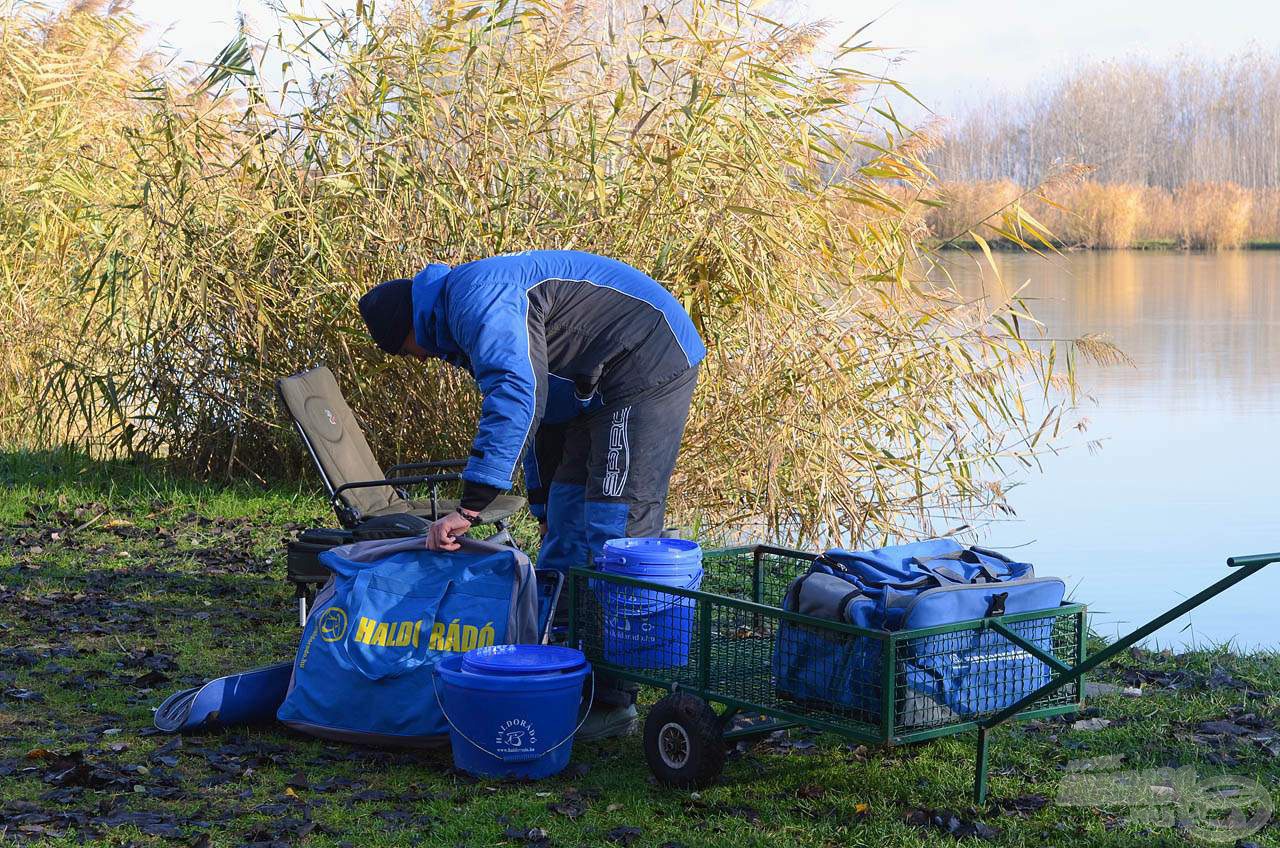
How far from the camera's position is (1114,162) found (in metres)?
39.1

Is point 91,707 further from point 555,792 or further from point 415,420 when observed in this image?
point 415,420

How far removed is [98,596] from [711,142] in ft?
12.4

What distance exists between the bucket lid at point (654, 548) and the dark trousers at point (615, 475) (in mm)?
127

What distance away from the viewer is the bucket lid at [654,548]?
414 centimetres

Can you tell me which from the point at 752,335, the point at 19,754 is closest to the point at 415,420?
the point at 752,335

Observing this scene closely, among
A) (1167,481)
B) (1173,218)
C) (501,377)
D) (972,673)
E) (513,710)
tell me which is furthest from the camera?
(1173,218)

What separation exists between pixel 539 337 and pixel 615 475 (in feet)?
1.69

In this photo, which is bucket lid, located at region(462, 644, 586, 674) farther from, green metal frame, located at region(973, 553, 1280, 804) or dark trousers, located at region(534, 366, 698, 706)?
green metal frame, located at region(973, 553, 1280, 804)

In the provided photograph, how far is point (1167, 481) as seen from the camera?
10.1 metres

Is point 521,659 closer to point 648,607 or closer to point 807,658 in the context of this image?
point 648,607

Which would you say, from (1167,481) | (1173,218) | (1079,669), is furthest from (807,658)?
(1173,218)

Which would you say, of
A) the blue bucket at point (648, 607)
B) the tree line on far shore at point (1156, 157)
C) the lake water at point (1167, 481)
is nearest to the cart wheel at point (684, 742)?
the blue bucket at point (648, 607)

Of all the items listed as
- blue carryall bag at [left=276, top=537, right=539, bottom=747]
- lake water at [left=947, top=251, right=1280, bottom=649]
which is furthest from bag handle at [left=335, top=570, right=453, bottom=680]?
lake water at [left=947, top=251, right=1280, bottom=649]

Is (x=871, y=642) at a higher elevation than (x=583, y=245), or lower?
lower
